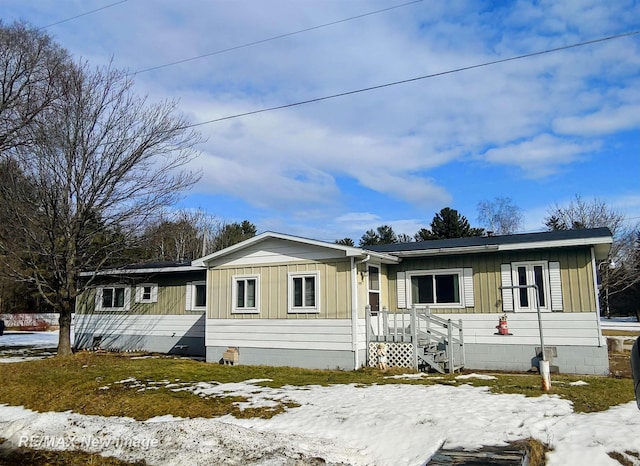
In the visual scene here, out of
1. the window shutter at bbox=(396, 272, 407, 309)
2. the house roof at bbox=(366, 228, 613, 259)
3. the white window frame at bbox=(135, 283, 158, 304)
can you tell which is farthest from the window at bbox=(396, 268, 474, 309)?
the white window frame at bbox=(135, 283, 158, 304)

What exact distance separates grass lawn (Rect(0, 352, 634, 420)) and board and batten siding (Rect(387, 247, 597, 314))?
199 centimetres

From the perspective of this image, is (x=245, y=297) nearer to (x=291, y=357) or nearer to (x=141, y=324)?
(x=291, y=357)

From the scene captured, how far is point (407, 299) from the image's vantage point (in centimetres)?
1417

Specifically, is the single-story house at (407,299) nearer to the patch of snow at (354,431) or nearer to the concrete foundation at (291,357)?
the concrete foundation at (291,357)

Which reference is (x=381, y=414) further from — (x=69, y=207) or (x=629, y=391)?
(x=69, y=207)

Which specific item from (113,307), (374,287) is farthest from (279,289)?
(113,307)

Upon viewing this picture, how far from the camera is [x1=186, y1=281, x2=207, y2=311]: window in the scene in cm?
1731

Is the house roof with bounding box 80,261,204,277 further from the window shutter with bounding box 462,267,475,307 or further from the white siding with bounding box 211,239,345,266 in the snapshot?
the window shutter with bounding box 462,267,475,307

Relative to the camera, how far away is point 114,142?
15.5 meters

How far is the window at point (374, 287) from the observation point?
13.6 metres

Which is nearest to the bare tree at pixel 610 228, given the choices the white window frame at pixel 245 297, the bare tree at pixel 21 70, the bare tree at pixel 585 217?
the bare tree at pixel 585 217

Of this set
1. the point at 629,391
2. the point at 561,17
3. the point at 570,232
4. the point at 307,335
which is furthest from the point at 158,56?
the point at 629,391

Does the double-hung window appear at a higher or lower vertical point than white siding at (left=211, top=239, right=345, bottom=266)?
lower

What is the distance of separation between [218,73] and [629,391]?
11.3 metres
